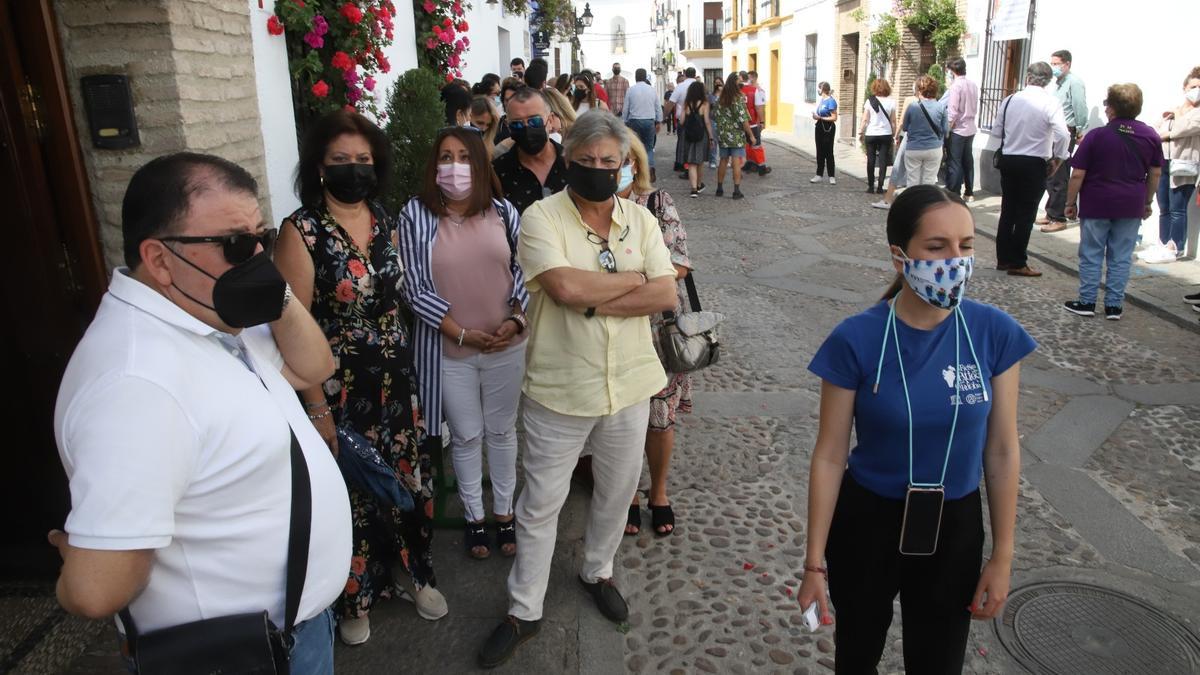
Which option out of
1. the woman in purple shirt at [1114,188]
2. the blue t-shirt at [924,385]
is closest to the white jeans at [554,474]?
the blue t-shirt at [924,385]

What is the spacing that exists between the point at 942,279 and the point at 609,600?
1832 millimetres

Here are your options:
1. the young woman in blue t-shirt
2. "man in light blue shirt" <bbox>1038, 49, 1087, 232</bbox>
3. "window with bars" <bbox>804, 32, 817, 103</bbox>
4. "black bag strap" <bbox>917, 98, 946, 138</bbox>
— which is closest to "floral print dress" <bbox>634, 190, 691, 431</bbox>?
the young woman in blue t-shirt

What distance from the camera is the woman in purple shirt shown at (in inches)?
260

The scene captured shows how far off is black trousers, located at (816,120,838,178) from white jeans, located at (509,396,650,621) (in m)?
12.1

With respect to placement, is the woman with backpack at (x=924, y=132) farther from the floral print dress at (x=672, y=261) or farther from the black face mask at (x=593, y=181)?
the black face mask at (x=593, y=181)

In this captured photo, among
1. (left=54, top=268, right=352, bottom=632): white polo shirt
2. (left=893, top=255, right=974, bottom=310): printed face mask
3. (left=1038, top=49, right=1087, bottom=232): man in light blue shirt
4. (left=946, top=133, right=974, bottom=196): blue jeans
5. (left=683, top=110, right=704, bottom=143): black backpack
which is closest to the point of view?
(left=54, top=268, right=352, bottom=632): white polo shirt

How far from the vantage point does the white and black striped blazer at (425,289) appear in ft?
11.1

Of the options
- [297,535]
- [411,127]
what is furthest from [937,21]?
[297,535]

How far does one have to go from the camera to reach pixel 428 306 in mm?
3389

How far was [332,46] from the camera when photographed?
567 centimetres

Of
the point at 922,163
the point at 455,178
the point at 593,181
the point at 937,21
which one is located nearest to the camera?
the point at 593,181

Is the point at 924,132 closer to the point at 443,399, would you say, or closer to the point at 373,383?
the point at 443,399

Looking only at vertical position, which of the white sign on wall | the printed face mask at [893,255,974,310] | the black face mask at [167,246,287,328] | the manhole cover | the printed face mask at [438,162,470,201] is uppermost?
the white sign on wall

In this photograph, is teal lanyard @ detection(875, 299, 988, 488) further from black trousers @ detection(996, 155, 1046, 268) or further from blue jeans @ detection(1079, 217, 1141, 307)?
black trousers @ detection(996, 155, 1046, 268)
